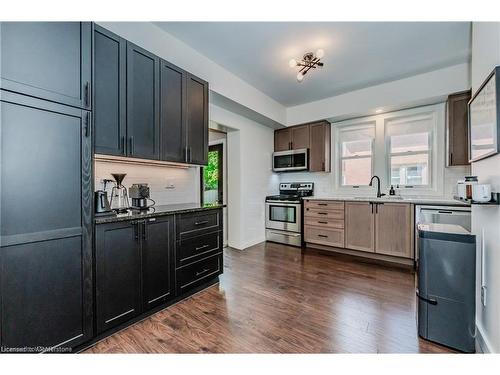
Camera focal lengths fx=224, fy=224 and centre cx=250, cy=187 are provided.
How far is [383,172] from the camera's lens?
156 inches

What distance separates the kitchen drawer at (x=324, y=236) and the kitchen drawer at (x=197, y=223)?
79.6 inches

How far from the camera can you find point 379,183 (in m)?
3.96

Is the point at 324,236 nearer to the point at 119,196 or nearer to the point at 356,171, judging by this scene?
the point at 356,171

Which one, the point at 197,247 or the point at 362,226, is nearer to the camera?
the point at 197,247

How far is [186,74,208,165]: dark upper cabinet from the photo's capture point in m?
2.54

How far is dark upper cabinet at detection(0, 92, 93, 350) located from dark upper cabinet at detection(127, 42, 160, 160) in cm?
48

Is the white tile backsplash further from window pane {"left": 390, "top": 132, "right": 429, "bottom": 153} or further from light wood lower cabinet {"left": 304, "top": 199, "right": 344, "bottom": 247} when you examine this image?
window pane {"left": 390, "top": 132, "right": 429, "bottom": 153}

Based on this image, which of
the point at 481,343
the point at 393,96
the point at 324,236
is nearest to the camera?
the point at 481,343

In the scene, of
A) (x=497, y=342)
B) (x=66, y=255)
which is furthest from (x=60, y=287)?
(x=497, y=342)

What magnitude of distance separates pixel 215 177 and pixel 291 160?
1607 millimetres

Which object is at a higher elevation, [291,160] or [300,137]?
[300,137]

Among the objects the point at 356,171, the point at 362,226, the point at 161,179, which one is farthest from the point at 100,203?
the point at 356,171

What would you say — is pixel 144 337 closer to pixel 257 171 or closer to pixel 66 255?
pixel 66 255

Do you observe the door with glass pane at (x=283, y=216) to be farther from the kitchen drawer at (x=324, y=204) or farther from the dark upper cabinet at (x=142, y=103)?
the dark upper cabinet at (x=142, y=103)
